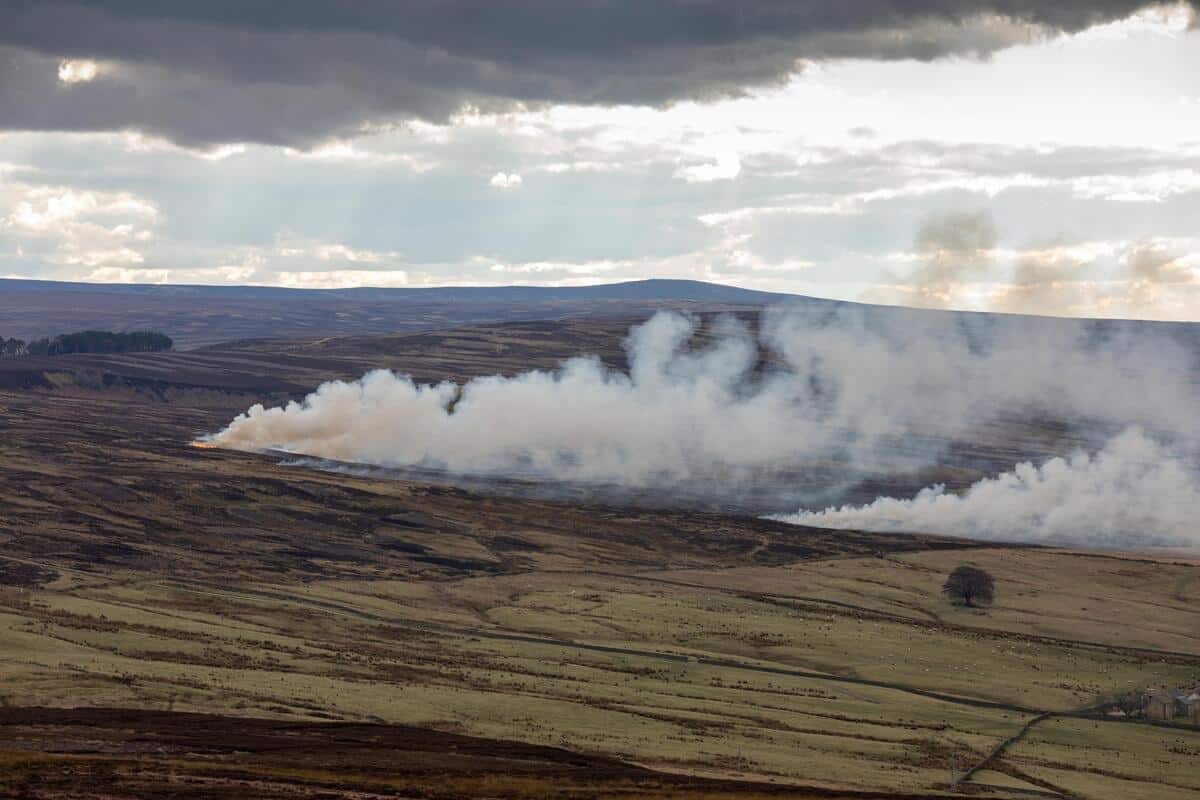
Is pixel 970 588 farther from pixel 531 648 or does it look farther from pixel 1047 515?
pixel 1047 515

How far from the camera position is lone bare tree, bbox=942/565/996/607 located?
134750mm

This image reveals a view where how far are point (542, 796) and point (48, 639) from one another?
147 feet

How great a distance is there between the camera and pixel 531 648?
354ft

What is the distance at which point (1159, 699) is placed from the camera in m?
100

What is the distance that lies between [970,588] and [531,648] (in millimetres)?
46352

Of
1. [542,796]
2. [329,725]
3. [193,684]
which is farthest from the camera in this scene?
[193,684]

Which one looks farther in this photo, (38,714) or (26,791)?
(38,714)

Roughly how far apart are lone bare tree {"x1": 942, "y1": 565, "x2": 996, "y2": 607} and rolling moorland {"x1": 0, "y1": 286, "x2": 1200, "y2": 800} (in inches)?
58.1

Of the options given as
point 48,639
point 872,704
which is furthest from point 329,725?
point 872,704

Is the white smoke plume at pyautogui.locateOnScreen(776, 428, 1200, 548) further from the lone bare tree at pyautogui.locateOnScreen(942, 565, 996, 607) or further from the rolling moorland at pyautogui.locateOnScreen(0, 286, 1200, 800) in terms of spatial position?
the lone bare tree at pyautogui.locateOnScreen(942, 565, 996, 607)

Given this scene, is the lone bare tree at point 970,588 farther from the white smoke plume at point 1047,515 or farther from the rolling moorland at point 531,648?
the white smoke plume at point 1047,515

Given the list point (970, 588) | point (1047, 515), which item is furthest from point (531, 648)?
point (1047, 515)

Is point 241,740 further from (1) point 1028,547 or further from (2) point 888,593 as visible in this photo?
(1) point 1028,547

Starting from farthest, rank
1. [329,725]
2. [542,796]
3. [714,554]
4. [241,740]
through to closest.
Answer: [714,554] → [329,725] → [241,740] → [542,796]
